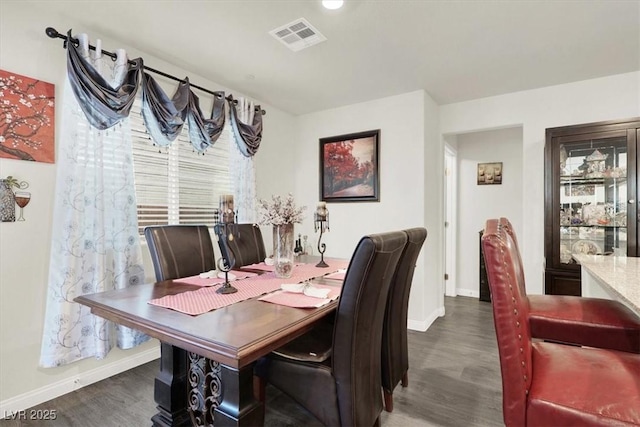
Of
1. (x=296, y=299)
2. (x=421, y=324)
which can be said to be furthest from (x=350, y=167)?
(x=296, y=299)

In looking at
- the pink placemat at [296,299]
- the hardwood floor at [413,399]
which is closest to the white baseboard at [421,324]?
the hardwood floor at [413,399]

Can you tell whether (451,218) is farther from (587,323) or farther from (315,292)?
(315,292)

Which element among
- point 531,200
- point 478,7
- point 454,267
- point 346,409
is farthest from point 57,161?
point 454,267

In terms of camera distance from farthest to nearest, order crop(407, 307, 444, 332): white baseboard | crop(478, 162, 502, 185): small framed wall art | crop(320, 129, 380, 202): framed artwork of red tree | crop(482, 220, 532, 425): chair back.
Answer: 1. crop(478, 162, 502, 185): small framed wall art
2. crop(320, 129, 380, 202): framed artwork of red tree
3. crop(407, 307, 444, 332): white baseboard
4. crop(482, 220, 532, 425): chair back

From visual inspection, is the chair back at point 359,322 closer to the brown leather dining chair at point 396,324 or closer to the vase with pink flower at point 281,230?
the brown leather dining chair at point 396,324

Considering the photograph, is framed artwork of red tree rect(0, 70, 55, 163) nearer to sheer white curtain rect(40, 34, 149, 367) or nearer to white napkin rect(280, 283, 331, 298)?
sheer white curtain rect(40, 34, 149, 367)

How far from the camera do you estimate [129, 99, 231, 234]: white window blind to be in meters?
2.59

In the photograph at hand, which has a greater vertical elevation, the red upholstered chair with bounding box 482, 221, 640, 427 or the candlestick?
the candlestick

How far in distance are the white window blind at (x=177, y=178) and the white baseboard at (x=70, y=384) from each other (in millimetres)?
1010

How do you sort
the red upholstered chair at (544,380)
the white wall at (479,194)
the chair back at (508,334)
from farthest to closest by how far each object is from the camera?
the white wall at (479,194), the chair back at (508,334), the red upholstered chair at (544,380)

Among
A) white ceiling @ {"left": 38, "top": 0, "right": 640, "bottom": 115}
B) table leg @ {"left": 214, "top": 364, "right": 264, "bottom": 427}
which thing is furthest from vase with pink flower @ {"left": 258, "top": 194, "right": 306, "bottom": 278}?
white ceiling @ {"left": 38, "top": 0, "right": 640, "bottom": 115}

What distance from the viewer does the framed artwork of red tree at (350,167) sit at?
366 cm

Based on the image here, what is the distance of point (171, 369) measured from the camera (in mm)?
1646

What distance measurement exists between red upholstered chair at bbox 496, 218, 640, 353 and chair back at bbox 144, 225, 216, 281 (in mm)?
1946
